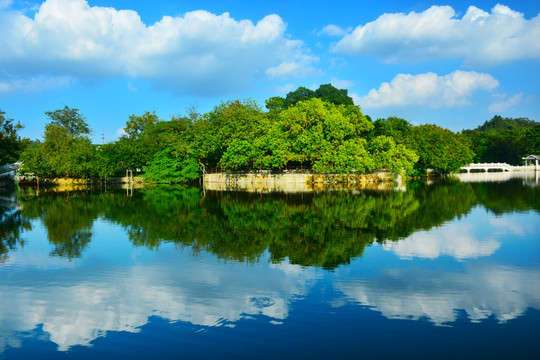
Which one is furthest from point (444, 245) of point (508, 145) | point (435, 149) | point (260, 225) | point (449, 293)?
point (508, 145)

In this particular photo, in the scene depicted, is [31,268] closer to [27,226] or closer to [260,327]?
[260,327]

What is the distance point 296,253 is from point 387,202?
47.2 feet

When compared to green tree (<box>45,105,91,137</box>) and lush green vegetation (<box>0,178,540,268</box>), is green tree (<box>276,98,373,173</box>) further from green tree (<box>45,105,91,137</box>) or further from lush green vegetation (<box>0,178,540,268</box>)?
green tree (<box>45,105,91,137</box>)

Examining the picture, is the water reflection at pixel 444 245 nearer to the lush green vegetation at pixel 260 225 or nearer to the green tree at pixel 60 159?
the lush green vegetation at pixel 260 225

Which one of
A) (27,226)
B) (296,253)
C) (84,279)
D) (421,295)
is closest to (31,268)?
(84,279)

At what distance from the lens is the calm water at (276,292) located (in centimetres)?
579

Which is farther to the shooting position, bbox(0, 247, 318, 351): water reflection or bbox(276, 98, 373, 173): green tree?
bbox(276, 98, 373, 173): green tree

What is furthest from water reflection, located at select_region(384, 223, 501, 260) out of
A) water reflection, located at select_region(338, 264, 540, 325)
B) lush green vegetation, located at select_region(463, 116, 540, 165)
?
lush green vegetation, located at select_region(463, 116, 540, 165)

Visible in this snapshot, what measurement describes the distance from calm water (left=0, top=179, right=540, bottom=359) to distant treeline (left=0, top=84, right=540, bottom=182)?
96.5 ft

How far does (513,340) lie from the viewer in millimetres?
5695

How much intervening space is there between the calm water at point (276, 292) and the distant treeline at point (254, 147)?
29.4 metres

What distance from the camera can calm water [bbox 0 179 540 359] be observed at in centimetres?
579

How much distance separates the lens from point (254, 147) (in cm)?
4575

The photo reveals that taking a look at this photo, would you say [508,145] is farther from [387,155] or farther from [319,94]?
[387,155]
